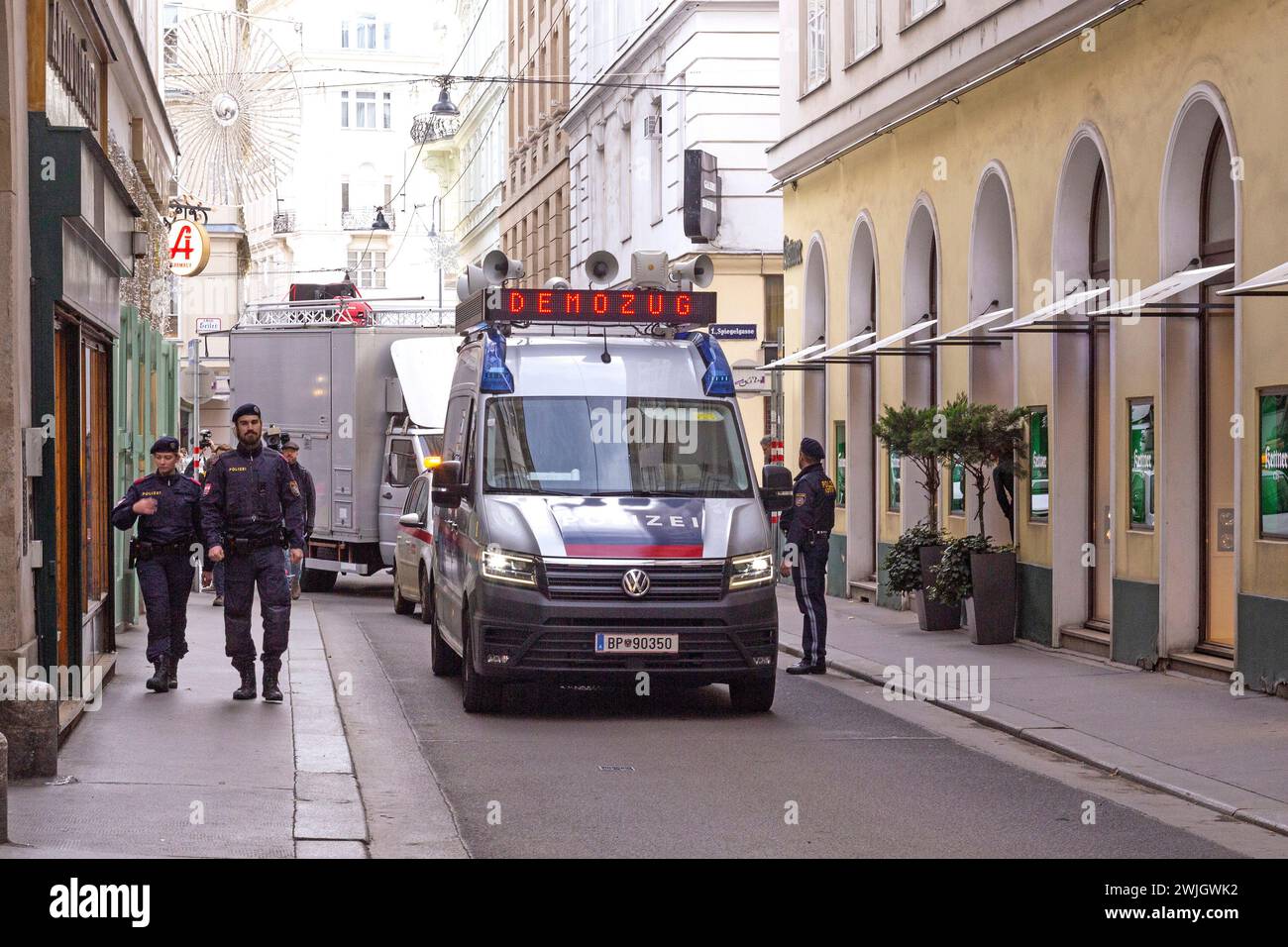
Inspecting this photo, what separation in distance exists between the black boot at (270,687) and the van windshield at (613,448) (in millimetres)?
2033

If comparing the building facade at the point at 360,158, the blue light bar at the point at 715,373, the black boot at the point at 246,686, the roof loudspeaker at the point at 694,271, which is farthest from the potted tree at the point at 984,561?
the building facade at the point at 360,158

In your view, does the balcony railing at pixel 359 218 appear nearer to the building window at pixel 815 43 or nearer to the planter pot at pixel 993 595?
the building window at pixel 815 43

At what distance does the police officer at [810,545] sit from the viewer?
53.3ft

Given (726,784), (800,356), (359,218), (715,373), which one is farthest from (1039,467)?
(359,218)

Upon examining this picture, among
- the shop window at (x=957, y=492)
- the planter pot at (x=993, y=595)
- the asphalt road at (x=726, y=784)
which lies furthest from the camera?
the shop window at (x=957, y=492)

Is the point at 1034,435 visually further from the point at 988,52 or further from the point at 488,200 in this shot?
the point at 488,200

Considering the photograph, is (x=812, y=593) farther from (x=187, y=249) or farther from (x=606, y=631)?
(x=187, y=249)

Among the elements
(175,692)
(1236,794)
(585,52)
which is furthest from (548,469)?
(585,52)

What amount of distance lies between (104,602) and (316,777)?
17.5 ft

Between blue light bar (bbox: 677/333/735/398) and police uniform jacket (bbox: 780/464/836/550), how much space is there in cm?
227

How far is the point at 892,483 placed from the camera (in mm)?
24188

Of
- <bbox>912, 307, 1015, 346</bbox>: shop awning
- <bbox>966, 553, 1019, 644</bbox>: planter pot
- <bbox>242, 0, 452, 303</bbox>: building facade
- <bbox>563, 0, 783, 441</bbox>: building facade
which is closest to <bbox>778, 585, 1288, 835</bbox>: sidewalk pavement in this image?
<bbox>966, 553, 1019, 644</bbox>: planter pot

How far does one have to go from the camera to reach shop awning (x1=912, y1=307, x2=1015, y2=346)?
64.1 feet
